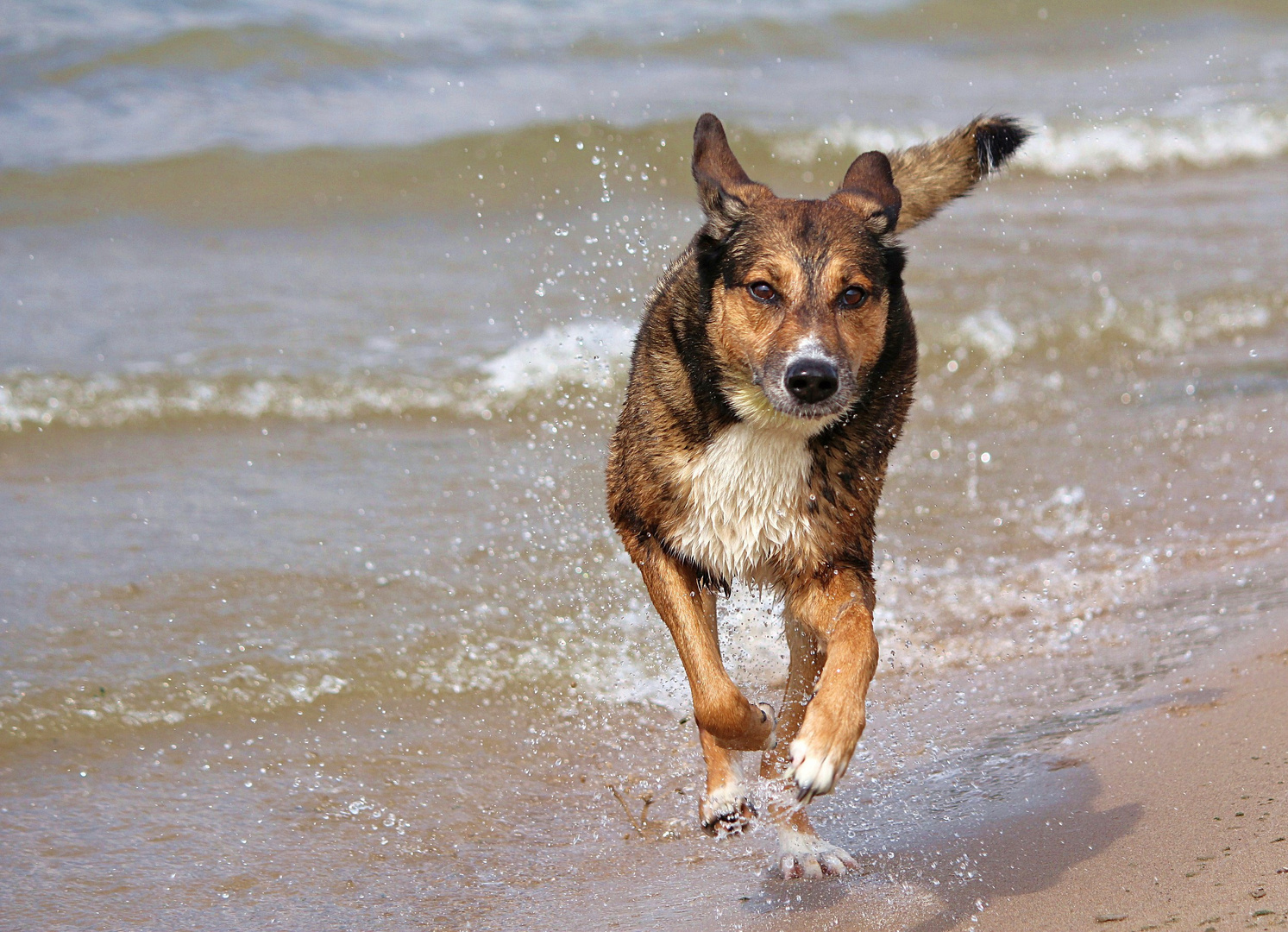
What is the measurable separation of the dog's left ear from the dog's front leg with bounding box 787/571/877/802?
113 centimetres

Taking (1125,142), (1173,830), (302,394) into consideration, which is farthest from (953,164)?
(1125,142)

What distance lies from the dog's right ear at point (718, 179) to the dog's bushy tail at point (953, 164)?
733 mm

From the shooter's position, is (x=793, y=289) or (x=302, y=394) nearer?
(x=793, y=289)

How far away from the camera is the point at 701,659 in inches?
165

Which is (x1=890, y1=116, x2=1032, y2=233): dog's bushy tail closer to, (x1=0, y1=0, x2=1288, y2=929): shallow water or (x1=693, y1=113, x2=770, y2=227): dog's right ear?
(x1=693, y1=113, x2=770, y2=227): dog's right ear

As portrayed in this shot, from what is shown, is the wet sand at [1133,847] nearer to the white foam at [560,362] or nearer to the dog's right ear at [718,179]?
the dog's right ear at [718,179]

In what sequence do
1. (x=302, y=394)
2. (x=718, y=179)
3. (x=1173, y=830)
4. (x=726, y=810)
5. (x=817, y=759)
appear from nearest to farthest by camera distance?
1. (x=817, y=759)
2. (x=1173, y=830)
3. (x=726, y=810)
4. (x=718, y=179)
5. (x=302, y=394)

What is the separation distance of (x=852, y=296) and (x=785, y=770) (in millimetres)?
1435

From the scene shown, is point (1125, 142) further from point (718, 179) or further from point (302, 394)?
point (718, 179)

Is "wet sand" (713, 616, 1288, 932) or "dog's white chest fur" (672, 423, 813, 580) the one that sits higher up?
"dog's white chest fur" (672, 423, 813, 580)

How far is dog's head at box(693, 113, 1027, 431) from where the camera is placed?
3.96m

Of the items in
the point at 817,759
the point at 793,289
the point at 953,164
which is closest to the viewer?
the point at 817,759

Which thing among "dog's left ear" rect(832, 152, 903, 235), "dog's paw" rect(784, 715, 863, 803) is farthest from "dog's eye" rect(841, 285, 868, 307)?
"dog's paw" rect(784, 715, 863, 803)

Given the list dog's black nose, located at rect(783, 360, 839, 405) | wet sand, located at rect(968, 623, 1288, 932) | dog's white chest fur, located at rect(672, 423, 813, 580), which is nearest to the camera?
wet sand, located at rect(968, 623, 1288, 932)
